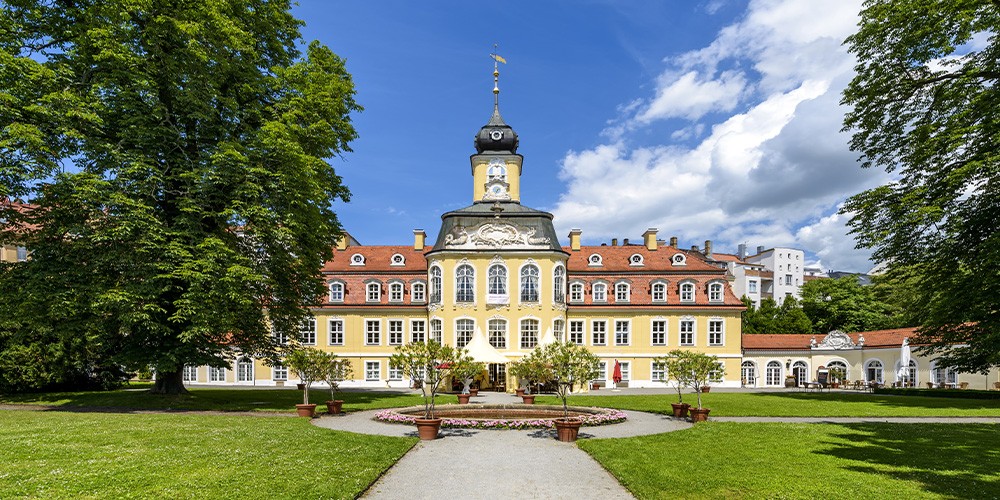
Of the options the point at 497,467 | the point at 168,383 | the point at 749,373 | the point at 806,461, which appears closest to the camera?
the point at 497,467

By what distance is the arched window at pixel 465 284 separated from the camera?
34.6 metres

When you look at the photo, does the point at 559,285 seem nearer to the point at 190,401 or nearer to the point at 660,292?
the point at 660,292

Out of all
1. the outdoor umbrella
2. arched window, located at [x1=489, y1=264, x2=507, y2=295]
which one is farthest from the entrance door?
the outdoor umbrella

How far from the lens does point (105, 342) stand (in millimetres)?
20312

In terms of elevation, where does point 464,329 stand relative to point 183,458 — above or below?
above

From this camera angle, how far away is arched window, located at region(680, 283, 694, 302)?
38.4 m

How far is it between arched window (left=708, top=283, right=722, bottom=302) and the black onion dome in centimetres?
1737

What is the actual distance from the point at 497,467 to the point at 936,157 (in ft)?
69.6

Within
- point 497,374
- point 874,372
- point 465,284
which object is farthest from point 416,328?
point 874,372

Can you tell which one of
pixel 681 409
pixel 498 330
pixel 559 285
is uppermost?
pixel 559 285

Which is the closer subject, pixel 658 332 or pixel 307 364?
pixel 307 364

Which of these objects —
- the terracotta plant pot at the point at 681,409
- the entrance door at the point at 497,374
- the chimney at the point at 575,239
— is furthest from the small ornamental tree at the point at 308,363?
the chimney at the point at 575,239

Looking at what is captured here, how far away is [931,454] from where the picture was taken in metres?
12.1

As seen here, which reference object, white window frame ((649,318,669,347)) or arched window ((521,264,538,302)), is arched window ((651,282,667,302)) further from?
arched window ((521,264,538,302))
